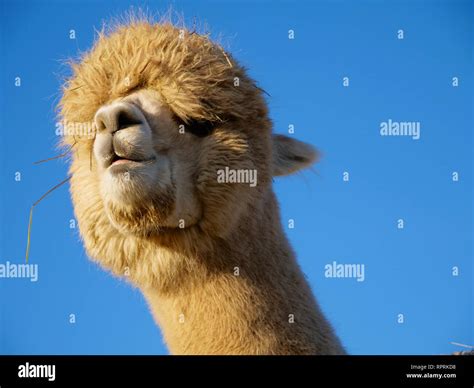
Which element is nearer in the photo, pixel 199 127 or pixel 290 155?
pixel 199 127

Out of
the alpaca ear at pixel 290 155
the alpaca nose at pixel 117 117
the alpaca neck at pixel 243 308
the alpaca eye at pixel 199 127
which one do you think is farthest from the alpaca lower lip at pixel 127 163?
the alpaca ear at pixel 290 155

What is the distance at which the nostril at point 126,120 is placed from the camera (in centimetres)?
535

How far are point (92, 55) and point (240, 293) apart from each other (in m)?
2.00

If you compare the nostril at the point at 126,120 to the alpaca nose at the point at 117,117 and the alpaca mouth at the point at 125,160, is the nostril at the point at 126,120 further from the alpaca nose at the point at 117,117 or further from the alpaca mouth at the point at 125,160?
the alpaca mouth at the point at 125,160

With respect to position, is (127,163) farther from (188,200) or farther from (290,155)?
(290,155)

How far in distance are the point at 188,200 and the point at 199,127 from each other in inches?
20.9

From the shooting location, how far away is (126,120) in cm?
539

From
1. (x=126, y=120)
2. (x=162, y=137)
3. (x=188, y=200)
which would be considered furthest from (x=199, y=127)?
(x=126, y=120)

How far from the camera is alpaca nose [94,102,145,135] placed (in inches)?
209

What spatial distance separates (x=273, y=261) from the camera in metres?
6.02

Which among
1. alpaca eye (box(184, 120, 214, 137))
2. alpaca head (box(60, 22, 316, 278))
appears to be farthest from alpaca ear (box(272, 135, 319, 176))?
alpaca eye (box(184, 120, 214, 137))

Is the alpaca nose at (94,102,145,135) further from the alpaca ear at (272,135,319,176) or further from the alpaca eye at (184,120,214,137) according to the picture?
the alpaca ear at (272,135,319,176)
